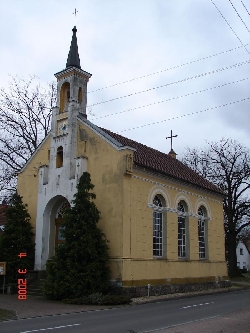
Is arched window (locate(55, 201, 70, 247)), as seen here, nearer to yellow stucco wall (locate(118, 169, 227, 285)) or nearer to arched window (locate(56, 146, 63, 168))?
arched window (locate(56, 146, 63, 168))

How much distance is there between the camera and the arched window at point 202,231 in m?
25.3

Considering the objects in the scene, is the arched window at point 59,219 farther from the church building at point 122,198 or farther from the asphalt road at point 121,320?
the asphalt road at point 121,320

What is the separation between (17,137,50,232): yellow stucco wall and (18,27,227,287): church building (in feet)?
0.19

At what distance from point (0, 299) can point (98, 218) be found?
17.9ft

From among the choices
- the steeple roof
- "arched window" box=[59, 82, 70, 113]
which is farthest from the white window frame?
the steeple roof

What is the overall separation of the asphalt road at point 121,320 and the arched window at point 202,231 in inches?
364

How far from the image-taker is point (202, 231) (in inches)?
1013

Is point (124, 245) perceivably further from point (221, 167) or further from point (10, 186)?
point (221, 167)

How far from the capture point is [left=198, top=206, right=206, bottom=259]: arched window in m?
25.3

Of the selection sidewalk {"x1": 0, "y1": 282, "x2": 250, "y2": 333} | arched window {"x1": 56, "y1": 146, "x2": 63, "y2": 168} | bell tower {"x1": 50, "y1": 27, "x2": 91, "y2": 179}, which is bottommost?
sidewalk {"x1": 0, "y1": 282, "x2": 250, "y2": 333}

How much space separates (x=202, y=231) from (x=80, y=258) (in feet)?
35.0

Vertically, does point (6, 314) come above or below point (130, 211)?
below
